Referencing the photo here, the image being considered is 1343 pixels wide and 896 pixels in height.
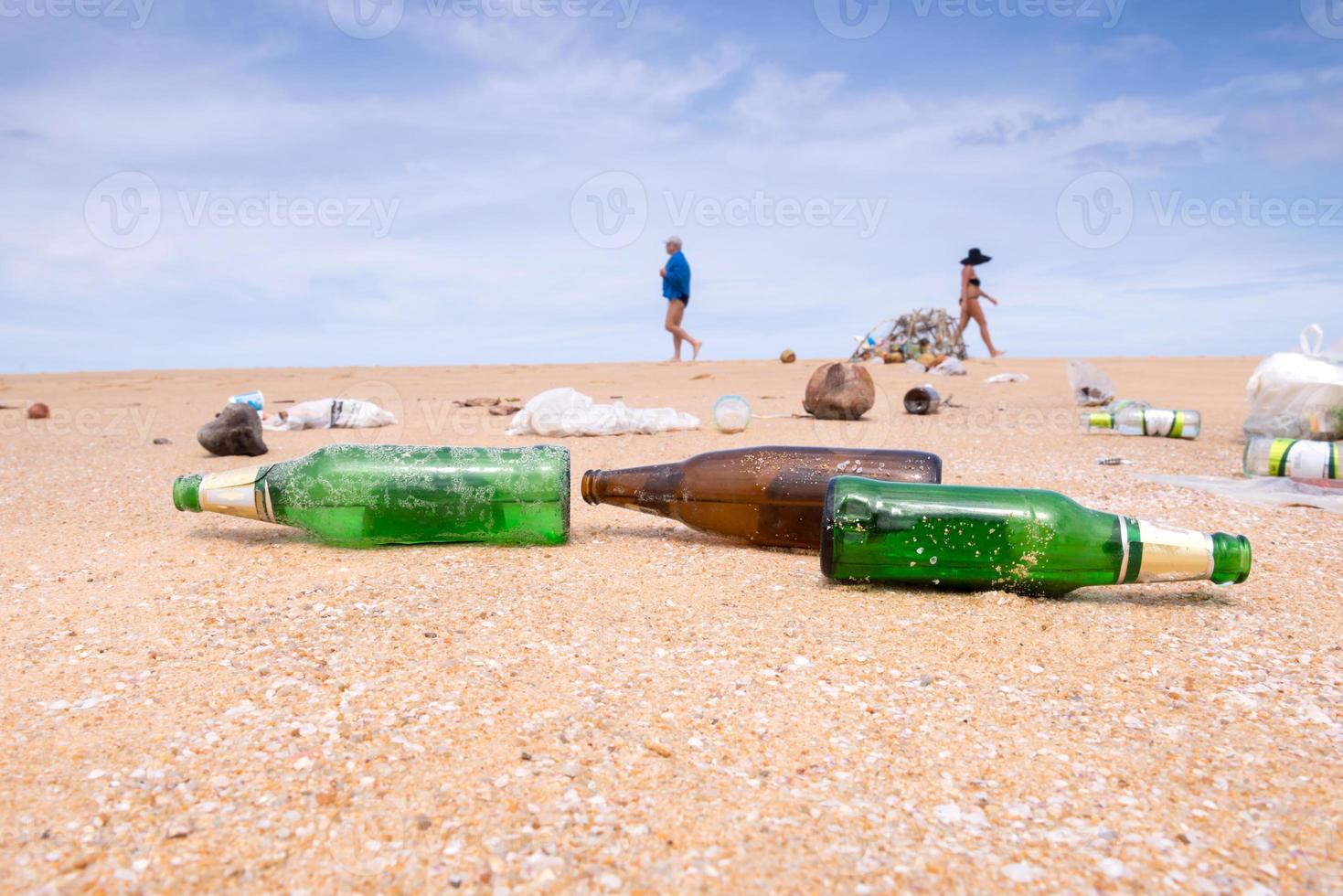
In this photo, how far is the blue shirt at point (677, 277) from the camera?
11.6 meters

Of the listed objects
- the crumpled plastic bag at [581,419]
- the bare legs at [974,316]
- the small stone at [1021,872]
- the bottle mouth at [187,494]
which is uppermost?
the bare legs at [974,316]

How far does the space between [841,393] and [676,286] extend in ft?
20.8

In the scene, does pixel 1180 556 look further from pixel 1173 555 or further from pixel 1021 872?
pixel 1021 872

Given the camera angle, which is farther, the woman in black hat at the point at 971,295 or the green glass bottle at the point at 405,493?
the woman in black hat at the point at 971,295

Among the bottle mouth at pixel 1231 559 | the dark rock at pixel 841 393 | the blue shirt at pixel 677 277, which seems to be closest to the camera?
the bottle mouth at pixel 1231 559

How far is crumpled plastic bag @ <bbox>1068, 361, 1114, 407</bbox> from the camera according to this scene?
6.90m

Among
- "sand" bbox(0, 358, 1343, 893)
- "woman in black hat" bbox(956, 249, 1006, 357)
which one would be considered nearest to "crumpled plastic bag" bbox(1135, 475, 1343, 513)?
"sand" bbox(0, 358, 1343, 893)

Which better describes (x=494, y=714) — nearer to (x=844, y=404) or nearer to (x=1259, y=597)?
(x=1259, y=597)

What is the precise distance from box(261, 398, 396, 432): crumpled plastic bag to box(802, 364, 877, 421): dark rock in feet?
8.78

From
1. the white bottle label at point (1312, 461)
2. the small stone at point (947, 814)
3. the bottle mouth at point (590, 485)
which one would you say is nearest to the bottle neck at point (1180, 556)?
the small stone at point (947, 814)

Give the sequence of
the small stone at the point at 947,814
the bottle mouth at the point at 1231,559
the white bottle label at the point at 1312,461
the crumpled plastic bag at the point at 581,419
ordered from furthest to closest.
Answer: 1. the crumpled plastic bag at the point at 581,419
2. the white bottle label at the point at 1312,461
3. the bottle mouth at the point at 1231,559
4. the small stone at the point at 947,814

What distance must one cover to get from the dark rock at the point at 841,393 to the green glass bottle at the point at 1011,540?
388cm

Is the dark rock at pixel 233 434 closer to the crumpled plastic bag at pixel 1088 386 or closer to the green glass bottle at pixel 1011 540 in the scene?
the green glass bottle at pixel 1011 540

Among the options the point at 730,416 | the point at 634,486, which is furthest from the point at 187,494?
the point at 730,416
